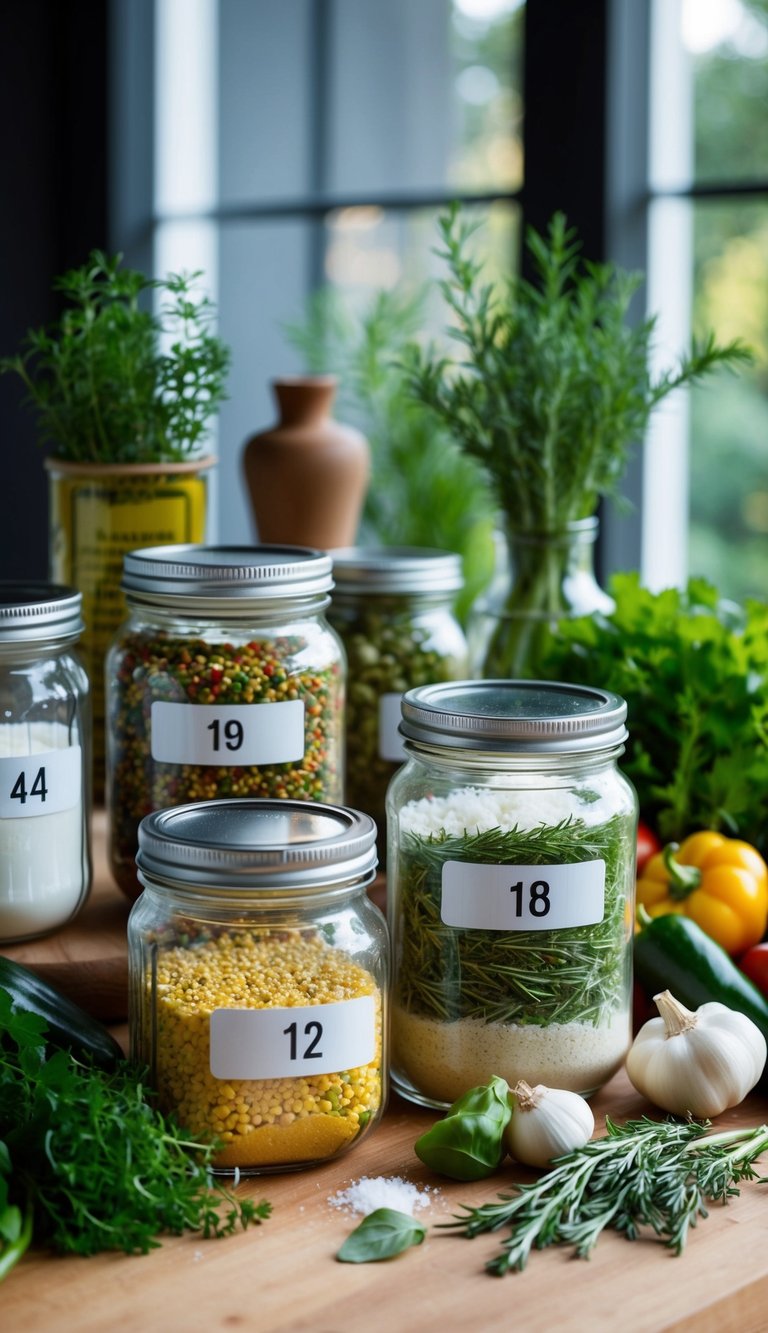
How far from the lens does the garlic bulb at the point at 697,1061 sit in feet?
3.33

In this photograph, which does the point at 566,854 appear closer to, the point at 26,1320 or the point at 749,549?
the point at 26,1320

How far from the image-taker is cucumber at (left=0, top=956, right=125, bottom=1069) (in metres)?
1.01

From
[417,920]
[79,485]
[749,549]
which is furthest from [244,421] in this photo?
[417,920]

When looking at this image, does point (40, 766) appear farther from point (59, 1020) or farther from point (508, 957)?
point (508, 957)

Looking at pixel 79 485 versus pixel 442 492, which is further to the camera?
pixel 442 492

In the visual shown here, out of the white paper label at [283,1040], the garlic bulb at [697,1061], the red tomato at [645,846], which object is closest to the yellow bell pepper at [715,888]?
the red tomato at [645,846]

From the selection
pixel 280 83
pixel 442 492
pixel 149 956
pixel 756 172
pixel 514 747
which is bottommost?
pixel 149 956

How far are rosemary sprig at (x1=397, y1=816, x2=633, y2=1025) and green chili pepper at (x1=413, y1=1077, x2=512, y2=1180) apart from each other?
6cm

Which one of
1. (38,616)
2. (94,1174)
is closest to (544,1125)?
(94,1174)

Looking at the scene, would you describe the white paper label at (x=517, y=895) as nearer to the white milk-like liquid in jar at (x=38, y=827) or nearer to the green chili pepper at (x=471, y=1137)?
the green chili pepper at (x=471, y=1137)

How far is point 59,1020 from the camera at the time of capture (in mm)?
1018

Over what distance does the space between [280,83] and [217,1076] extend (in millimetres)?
1910

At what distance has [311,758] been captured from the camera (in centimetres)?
116

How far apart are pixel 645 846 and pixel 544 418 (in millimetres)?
397
